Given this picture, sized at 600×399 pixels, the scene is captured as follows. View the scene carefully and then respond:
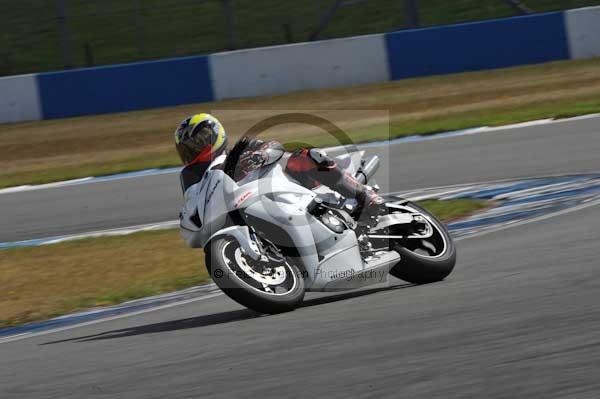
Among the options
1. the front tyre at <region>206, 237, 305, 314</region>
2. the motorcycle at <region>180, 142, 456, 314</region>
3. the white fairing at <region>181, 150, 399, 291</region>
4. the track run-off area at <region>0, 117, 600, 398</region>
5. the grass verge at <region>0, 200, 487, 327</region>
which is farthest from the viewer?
the grass verge at <region>0, 200, 487, 327</region>

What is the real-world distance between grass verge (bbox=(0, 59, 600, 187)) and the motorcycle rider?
8.85m

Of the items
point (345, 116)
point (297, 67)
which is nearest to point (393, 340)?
point (345, 116)

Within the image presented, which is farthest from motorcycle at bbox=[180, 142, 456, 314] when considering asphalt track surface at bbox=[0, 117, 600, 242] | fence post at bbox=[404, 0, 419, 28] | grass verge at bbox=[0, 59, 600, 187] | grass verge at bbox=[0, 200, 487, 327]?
fence post at bbox=[404, 0, 419, 28]

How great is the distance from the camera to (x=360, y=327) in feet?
18.5

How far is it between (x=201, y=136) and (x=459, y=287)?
170 cm

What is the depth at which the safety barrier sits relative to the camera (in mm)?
19297

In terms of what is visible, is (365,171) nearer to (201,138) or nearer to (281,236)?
(281,236)

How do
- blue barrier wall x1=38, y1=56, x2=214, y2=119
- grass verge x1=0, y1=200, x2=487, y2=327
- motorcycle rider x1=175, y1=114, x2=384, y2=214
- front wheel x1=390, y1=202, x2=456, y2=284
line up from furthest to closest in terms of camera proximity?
blue barrier wall x1=38, y1=56, x2=214, y2=119, grass verge x1=0, y1=200, x2=487, y2=327, front wheel x1=390, y1=202, x2=456, y2=284, motorcycle rider x1=175, y1=114, x2=384, y2=214

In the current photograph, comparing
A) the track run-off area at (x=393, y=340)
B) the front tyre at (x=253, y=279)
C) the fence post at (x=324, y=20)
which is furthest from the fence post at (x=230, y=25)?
the front tyre at (x=253, y=279)

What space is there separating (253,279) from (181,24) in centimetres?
1510

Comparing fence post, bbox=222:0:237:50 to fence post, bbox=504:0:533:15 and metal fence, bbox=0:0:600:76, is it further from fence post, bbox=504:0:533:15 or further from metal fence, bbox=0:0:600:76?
fence post, bbox=504:0:533:15

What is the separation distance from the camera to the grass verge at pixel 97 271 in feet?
27.4

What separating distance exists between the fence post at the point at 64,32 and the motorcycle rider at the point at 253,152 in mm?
14111

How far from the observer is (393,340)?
518cm
